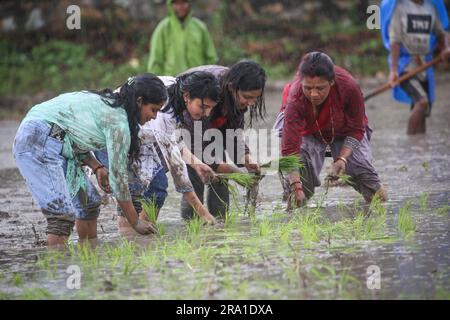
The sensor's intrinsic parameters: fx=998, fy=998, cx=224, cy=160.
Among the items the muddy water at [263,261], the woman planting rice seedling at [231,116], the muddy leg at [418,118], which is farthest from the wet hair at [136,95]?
the muddy leg at [418,118]

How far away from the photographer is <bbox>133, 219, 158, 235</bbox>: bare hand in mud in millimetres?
6098

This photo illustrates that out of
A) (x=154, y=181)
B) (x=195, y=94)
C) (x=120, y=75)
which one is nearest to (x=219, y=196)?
(x=154, y=181)

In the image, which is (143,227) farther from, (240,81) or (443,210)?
(443,210)

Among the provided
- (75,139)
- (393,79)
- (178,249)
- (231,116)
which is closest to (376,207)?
(231,116)

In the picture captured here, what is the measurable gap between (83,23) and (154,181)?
11281 mm

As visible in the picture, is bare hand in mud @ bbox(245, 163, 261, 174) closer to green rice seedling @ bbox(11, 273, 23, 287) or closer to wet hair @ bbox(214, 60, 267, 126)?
wet hair @ bbox(214, 60, 267, 126)

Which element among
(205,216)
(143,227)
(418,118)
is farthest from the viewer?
(418,118)

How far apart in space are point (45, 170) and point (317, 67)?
1869 millimetres

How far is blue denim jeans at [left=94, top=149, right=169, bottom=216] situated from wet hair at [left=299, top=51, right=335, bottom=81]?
1.19 m

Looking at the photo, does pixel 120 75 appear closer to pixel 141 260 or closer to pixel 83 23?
pixel 83 23

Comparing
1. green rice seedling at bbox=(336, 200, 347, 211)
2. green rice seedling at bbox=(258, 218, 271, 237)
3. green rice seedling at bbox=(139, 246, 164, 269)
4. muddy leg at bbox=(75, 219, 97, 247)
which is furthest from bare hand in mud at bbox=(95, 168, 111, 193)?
green rice seedling at bbox=(336, 200, 347, 211)

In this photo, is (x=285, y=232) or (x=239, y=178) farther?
(x=239, y=178)

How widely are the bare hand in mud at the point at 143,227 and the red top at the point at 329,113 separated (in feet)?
3.95

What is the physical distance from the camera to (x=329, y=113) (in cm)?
690
